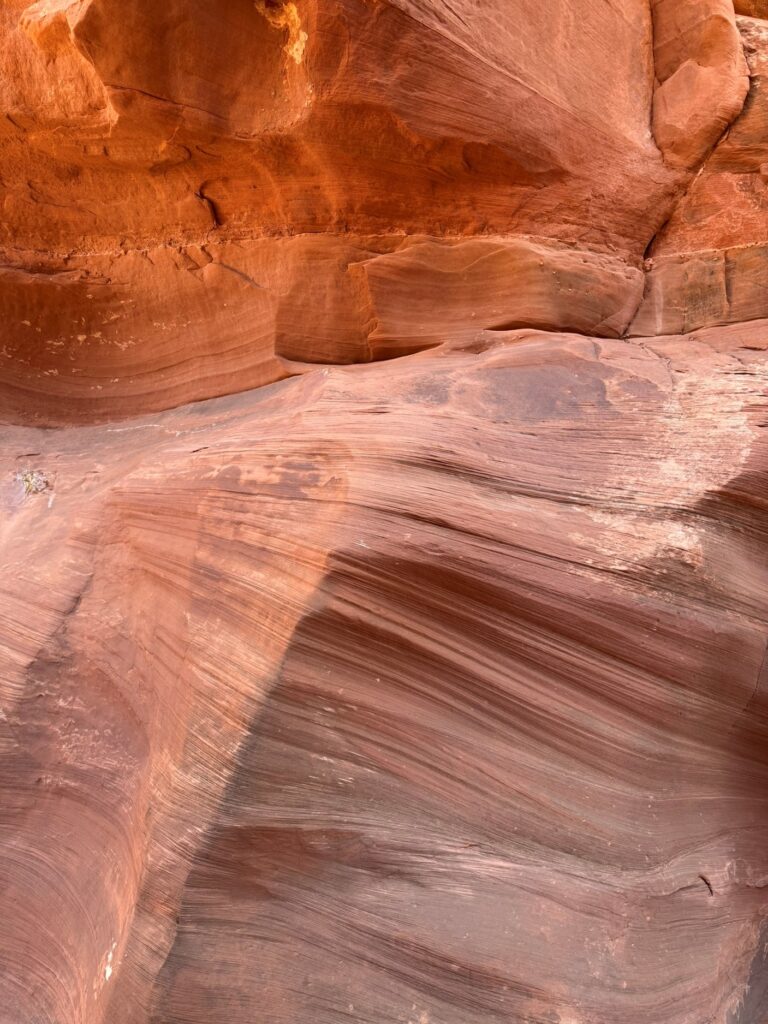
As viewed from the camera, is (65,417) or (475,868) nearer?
(475,868)

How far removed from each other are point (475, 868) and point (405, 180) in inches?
119

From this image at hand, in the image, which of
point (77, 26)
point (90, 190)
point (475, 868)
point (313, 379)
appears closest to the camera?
point (475, 868)

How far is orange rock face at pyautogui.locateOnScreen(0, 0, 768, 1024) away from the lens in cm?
263

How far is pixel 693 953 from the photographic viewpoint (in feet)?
9.47

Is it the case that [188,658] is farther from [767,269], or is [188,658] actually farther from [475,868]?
[767,269]

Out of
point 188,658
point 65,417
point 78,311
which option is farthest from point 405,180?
point 188,658

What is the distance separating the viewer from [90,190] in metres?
3.71

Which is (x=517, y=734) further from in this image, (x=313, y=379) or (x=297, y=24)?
(x=297, y=24)

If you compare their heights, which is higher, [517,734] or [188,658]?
[188,658]

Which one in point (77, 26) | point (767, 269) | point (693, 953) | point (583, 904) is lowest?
point (693, 953)

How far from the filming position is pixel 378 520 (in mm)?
2711

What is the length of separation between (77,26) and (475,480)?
8.10 feet

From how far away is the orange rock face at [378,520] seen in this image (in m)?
2.63

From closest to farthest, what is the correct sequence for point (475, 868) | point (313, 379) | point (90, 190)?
point (475, 868) → point (313, 379) → point (90, 190)
